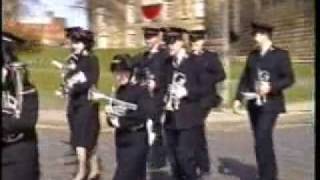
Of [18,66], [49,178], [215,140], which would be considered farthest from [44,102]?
[18,66]

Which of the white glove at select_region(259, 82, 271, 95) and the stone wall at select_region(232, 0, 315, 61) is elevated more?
the white glove at select_region(259, 82, 271, 95)

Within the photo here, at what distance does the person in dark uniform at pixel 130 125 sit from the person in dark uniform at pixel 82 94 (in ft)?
4.28

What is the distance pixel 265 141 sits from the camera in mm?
8391

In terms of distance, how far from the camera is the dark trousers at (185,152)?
905cm

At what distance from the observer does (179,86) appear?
30.3ft

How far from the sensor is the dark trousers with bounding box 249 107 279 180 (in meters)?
8.39

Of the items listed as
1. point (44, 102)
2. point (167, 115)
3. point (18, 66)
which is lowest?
point (44, 102)

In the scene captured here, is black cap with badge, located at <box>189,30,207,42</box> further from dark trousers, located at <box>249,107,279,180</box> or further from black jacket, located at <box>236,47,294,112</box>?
dark trousers, located at <box>249,107,279,180</box>

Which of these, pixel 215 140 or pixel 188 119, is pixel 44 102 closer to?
pixel 215 140

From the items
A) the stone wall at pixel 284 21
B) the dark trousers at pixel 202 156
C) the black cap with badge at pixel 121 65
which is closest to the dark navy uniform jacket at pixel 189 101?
the dark trousers at pixel 202 156

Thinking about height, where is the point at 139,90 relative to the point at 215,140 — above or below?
above

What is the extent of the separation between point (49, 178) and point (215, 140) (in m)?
4.80

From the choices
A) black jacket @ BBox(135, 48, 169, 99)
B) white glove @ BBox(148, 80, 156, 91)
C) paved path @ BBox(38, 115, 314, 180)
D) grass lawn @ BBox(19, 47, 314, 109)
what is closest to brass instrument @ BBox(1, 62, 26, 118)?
white glove @ BBox(148, 80, 156, 91)

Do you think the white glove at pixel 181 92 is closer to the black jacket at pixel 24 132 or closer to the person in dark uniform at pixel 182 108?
the person in dark uniform at pixel 182 108
